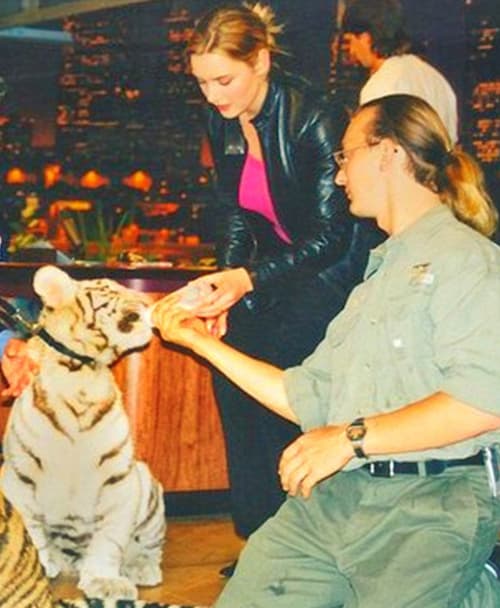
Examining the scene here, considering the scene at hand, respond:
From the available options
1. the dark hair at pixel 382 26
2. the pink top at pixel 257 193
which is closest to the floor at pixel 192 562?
the pink top at pixel 257 193

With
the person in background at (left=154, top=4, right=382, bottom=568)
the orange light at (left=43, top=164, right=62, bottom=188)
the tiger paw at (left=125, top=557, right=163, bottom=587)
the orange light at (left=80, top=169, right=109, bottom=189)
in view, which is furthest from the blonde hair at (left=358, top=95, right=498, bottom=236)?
the orange light at (left=43, top=164, right=62, bottom=188)

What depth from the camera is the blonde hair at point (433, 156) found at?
9.01ft

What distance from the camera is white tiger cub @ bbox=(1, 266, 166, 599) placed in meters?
4.12

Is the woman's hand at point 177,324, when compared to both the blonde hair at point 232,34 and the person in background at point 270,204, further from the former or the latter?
the blonde hair at point 232,34

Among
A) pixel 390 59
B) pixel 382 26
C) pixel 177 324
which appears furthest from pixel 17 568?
pixel 382 26

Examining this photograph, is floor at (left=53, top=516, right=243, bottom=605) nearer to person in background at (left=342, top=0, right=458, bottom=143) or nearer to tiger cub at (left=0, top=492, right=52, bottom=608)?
tiger cub at (left=0, top=492, right=52, bottom=608)

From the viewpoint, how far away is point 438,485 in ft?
8.48

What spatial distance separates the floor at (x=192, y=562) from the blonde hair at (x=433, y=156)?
5.92 feet

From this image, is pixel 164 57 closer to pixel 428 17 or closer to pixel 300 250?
pixel 428 17

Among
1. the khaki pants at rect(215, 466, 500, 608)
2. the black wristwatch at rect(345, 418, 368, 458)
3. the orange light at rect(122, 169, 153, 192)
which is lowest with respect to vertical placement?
the orange light at rect(122, 169, 153, 192)

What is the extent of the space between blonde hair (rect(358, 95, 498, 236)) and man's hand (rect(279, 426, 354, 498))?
1.72ft

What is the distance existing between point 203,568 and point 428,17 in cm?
714

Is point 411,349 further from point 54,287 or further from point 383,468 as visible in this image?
point 54,287

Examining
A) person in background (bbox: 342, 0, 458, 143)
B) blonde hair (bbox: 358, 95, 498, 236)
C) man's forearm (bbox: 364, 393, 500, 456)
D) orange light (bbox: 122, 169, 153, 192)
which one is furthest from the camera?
orange light (bbox: 122, 169, 153, 192)
